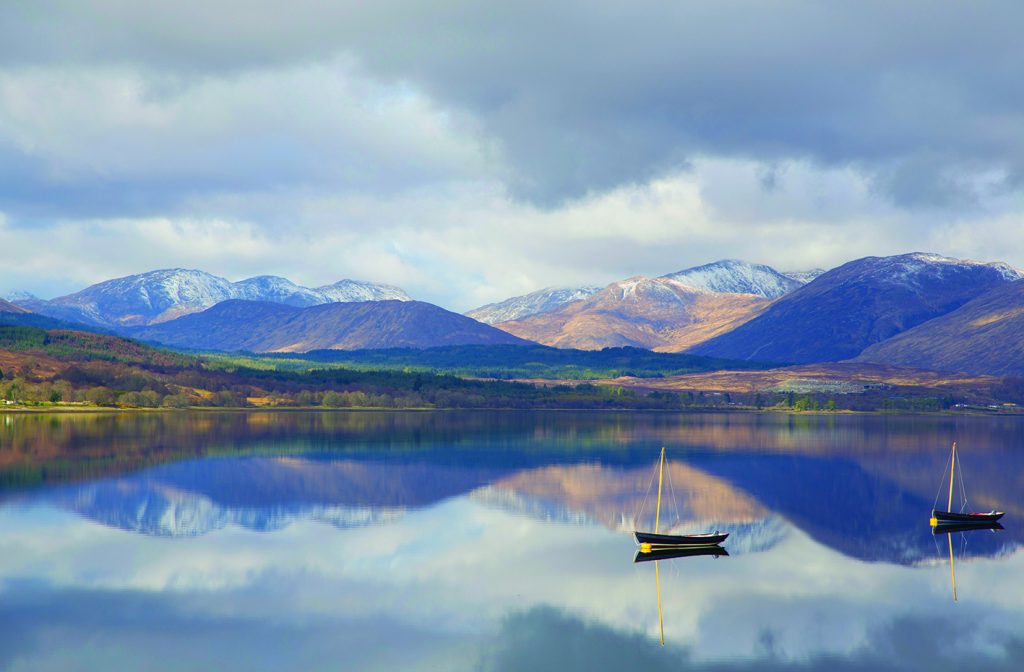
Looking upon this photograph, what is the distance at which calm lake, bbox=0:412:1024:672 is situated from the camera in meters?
36.9

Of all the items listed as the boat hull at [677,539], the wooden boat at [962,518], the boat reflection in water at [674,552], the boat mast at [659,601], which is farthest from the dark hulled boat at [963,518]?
the boat mast at [659,601]

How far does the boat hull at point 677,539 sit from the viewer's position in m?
53.4

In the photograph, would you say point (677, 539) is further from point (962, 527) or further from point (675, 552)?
point (962, 527)

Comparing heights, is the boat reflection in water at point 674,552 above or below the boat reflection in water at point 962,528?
above

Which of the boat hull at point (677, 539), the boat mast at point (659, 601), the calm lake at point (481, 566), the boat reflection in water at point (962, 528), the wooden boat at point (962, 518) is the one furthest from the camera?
the wooden boat at point (962, 518)

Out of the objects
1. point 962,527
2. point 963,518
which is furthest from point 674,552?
point 963,518

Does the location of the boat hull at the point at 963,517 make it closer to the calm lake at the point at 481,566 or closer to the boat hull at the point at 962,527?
the boat hull at the point at 962,527

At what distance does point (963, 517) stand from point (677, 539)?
2307 cm

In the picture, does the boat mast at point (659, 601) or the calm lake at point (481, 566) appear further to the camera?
the boat mast at point (659, 601)

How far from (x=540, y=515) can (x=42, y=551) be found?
102ft

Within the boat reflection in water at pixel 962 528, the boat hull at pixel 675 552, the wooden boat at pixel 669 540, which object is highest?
the wooden boat at pixel 669 540

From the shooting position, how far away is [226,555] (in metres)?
52.3

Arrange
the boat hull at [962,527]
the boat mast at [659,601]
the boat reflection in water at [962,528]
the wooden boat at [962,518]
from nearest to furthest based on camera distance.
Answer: the boat mast at [659,601] < the boat reflection in water at [962,528] < the boat hull at [962,527] < the wooden boat at [962,518]

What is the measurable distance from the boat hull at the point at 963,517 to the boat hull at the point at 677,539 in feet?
59.9
